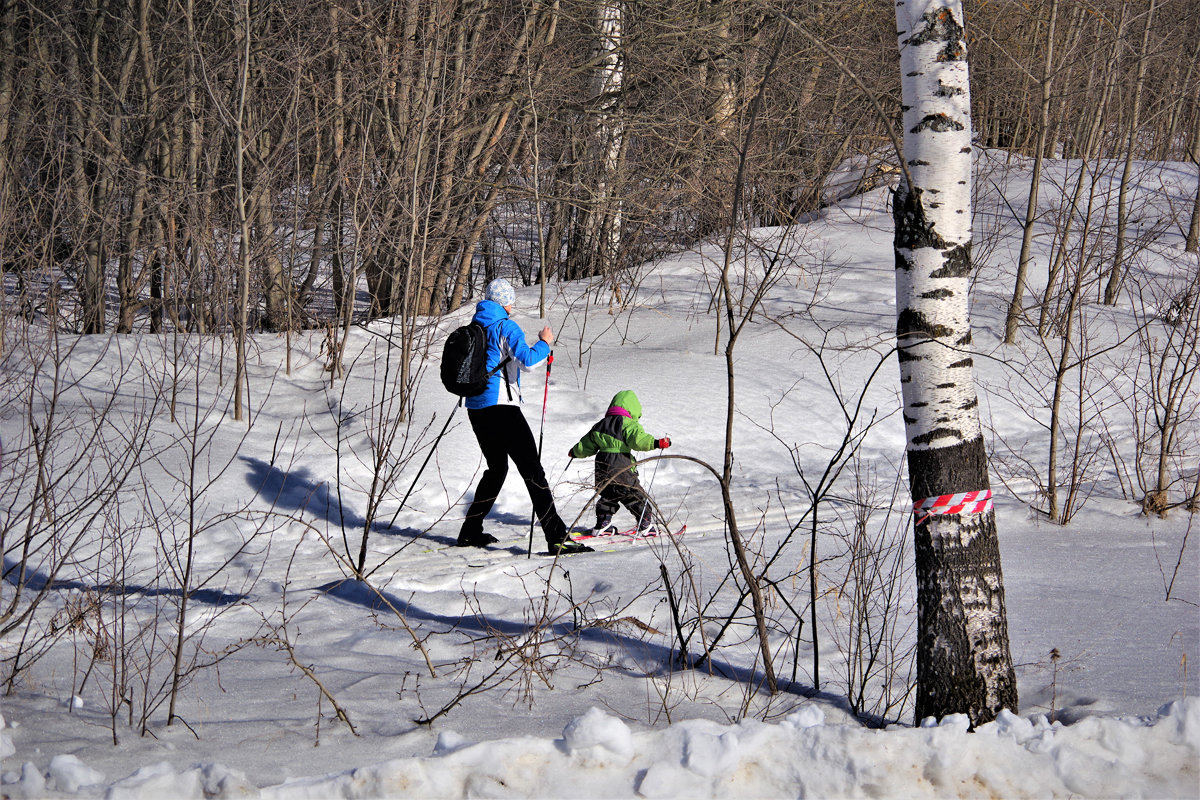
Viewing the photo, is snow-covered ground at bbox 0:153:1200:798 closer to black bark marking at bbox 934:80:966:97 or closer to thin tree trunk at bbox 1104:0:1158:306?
black bark marking at bbox 934:80:966:97

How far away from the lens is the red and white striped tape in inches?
130

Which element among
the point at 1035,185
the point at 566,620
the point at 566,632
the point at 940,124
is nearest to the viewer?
the point at 940,124

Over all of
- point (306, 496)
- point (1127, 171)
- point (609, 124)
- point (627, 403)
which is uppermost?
point (609, 124)

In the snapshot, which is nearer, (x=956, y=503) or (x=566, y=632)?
(x=956, y=503)

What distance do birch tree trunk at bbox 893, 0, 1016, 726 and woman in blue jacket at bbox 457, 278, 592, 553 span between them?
3.10 meters

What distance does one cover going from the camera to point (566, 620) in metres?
4.84

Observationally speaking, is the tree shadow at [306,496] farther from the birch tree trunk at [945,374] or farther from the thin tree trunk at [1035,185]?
the thin tree trunk at [1035,185]

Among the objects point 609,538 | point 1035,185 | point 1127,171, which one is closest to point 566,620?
point 609,538

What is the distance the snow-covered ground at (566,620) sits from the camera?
278 cm

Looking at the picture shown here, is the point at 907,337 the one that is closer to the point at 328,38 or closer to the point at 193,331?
the point at 328,38

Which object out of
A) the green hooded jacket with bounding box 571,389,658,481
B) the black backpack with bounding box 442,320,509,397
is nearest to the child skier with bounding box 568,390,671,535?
the green hooded jacket with bounding box 571,389,658,481

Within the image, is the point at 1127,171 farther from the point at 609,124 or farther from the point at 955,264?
the point at 955,264

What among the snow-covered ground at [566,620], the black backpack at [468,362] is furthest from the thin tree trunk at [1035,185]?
the black backpack at [468,362]

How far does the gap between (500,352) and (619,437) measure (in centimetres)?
109
